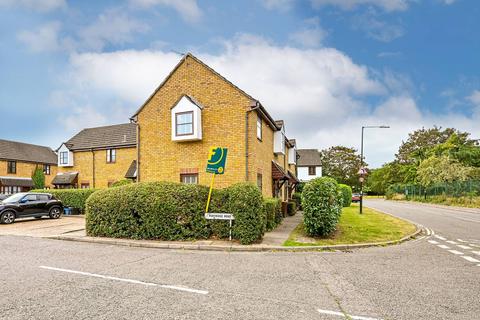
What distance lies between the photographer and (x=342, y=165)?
68.2 meters

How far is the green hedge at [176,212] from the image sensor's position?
31.4 feet

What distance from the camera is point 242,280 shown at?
5848 mm

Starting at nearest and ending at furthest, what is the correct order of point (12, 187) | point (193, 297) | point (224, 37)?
point (193, 297)
point (224, 37)
point (12, 187)

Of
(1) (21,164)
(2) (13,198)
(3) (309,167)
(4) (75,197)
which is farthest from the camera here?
(3) (309,167)

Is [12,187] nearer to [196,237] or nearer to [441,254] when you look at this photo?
[196,237]

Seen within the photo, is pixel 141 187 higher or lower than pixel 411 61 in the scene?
lower

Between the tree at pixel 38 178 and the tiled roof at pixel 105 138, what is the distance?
12603 mm

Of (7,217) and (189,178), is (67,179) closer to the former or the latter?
(7,217)

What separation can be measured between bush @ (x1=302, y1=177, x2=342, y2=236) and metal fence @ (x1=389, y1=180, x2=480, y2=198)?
1108 inches

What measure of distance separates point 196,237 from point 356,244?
5352mm

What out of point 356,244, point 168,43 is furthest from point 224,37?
point 356,244

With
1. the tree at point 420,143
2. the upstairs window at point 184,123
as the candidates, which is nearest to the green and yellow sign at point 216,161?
the upstairs window at point 184,123

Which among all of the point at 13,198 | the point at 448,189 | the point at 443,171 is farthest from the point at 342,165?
the point at 13,198

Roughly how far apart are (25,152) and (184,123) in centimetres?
3618
